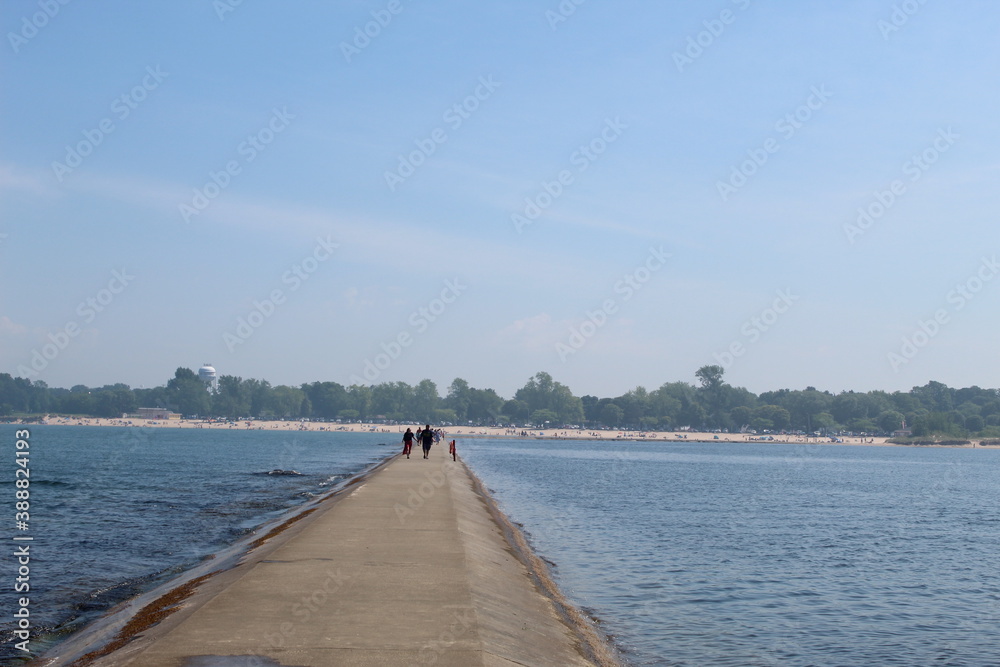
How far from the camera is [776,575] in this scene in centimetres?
2286

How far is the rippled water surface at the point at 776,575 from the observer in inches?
621

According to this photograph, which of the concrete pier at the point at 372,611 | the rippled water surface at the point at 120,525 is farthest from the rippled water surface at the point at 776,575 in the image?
the rippled water surface at the point at 120,525

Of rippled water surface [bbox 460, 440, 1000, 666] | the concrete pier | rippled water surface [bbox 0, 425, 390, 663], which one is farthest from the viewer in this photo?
rippled water surface [bbox 0, 425, 390, 663]

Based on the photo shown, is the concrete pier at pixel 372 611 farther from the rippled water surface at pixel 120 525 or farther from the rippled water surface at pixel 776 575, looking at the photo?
the rippled water surface at pixel 120 525

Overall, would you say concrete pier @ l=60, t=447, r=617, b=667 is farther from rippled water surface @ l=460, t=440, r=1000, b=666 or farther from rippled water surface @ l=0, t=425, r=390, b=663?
rippled water surface @ l=0, t=425, r=390, b=663

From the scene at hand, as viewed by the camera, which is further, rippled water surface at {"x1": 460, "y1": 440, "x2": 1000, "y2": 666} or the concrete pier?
rippled water surface at {"x1": 460, "y1": 440, "x2": 1000, "y2": 666}

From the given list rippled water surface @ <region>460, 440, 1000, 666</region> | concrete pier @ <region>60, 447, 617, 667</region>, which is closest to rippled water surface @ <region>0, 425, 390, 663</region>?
concrete pier @ <region>60, 447, 617, 667</region>

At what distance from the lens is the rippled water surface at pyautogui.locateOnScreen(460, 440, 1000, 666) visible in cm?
1577

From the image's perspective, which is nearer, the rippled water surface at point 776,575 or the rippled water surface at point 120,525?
the rippled water surface at point 776,575

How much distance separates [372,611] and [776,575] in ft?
46.7

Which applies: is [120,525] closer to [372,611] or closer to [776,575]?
[776,575]

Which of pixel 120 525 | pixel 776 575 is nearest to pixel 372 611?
pixel 776 575

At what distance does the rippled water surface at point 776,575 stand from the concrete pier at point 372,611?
194cm

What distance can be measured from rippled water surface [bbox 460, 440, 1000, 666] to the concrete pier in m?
1.94
